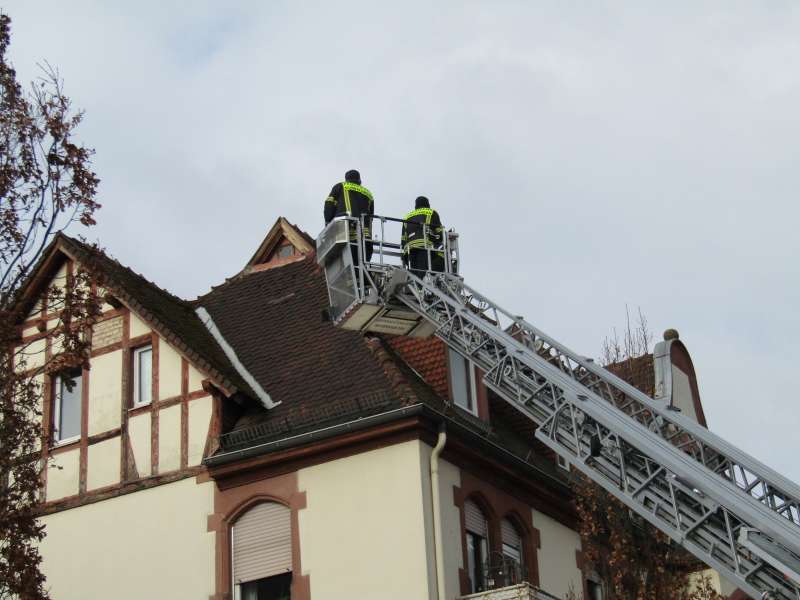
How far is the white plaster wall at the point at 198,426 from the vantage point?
73.7ft

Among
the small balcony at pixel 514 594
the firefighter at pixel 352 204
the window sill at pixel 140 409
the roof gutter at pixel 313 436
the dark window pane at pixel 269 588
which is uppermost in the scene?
the firefighter at pixel 352 204

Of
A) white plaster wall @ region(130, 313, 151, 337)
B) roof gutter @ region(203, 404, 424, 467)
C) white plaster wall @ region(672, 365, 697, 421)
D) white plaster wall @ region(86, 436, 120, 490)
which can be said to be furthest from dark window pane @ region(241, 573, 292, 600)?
white plaster wall @ region(672, 365, 697, 421)

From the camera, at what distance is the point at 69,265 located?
2520cm

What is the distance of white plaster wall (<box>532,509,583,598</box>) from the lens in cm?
2373

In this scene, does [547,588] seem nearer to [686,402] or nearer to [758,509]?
[686,402]

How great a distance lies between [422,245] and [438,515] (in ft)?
12.7

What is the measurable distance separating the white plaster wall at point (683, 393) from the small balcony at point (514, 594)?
341 inches

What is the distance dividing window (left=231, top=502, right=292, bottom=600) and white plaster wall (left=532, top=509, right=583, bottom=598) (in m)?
4.48

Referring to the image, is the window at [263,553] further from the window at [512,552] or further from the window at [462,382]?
the window at [462,382]

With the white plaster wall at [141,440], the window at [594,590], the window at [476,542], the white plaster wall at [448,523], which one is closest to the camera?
the white plaster wall at [448,523]

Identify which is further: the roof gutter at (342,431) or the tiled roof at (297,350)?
the tiled roof at (297,350)

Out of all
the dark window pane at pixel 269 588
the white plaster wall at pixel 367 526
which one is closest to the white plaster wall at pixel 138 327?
the white plaster wall at pixel 367 526

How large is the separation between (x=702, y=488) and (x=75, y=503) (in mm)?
11091

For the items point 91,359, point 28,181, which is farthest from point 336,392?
point 28,181
